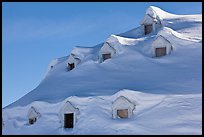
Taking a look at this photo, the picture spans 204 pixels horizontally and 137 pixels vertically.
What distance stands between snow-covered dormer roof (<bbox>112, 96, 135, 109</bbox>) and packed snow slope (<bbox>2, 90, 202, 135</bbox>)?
23 cm

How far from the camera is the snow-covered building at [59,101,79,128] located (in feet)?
73.5

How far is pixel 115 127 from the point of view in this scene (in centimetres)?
1989

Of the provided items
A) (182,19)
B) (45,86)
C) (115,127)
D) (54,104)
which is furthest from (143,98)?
(182,19)

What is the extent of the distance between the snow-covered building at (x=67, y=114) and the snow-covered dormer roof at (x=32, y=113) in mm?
1792

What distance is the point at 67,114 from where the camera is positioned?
74.4 feet

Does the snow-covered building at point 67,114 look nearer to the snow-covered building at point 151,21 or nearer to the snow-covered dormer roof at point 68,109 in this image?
the snow-covered dormer roof at point 68,109

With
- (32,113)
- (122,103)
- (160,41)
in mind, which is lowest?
(32,113)

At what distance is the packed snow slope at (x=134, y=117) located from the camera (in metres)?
18.6

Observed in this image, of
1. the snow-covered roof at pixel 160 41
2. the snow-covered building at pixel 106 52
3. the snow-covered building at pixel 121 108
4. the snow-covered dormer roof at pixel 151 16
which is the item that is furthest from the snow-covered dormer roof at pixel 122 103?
the snow-covered dormer roof at pixel 151 16

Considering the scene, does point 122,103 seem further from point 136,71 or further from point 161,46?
point 161,46

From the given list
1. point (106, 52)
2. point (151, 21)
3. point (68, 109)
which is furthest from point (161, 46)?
point (68, 109)

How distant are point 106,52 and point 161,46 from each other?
3816mm

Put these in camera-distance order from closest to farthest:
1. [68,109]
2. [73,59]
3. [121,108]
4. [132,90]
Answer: [121,108] < [132,90] < [68,109] < [73,59]

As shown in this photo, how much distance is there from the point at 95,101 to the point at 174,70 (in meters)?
4.73
